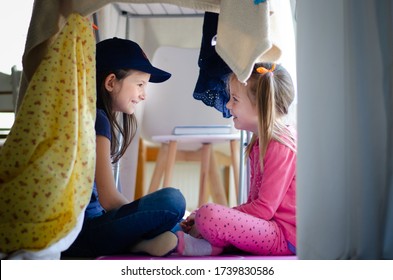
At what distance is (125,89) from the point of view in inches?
54.9

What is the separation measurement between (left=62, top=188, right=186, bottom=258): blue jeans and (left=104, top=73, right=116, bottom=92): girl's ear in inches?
13.3

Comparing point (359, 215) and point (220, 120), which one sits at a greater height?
point (220, 120)

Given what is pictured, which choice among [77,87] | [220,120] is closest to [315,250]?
[77,87]

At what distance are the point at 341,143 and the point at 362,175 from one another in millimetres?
63

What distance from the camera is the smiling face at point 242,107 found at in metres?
1.42

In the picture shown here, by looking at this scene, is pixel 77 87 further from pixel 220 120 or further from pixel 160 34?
pixel 160 34

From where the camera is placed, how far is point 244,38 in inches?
38.8

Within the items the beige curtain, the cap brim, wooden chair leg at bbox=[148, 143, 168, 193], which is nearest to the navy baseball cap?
the cap brim

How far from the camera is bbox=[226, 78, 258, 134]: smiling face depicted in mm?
1424

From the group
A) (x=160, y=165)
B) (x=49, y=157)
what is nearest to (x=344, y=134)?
(x=49, y=157)

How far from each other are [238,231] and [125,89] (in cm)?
47

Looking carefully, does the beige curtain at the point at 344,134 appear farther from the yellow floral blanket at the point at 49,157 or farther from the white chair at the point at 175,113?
the white chair at the point at 175,113

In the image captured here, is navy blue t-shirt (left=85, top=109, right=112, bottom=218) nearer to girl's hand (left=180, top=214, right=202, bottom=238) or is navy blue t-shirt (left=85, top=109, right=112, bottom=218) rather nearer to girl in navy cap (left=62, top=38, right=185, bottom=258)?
girl in navy cap (left=62, top=38, right=185, bottom=258)
